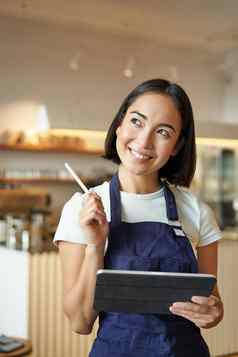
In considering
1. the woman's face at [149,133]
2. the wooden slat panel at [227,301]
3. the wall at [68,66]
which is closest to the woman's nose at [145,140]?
the woman's face at [149,133]

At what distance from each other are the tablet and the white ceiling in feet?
16.7

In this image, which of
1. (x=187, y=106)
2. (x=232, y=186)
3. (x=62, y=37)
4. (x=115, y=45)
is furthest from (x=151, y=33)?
(x=187, y=106)

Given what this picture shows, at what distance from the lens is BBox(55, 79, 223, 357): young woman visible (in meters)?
1.26

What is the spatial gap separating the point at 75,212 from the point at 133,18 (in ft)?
18.2

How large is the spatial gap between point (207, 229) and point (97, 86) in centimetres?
600

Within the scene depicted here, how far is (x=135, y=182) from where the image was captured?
1437 mm

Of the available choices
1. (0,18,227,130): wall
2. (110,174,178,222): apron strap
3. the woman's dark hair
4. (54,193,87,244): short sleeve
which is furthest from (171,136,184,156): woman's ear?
(0,18,227,130): wall

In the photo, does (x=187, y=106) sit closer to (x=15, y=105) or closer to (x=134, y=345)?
(x=134, y=345)

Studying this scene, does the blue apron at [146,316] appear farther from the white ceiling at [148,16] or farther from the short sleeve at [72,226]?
the white ceiling at [148,16]

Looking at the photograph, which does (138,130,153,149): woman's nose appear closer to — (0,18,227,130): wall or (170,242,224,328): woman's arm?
(170,242,224,328): woman's arm

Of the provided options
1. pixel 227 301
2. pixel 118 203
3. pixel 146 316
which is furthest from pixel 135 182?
pixel 227 301

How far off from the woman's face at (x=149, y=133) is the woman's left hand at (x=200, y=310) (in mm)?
351

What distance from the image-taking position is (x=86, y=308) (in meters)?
1.28

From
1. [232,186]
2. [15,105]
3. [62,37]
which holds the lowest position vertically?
[232,186]
